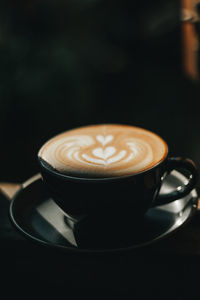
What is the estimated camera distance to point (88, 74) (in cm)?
265

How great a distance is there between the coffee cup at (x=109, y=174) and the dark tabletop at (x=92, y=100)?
0.08m

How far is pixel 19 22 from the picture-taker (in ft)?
7.50

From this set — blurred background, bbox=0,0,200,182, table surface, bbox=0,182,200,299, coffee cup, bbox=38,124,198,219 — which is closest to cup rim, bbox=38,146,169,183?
coffee cup, bbox=38,124,198,219

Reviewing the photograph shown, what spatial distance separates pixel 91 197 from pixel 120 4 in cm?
262

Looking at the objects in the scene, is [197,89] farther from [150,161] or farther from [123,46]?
[150,161]

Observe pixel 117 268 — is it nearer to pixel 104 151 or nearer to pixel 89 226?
pixel 89 226

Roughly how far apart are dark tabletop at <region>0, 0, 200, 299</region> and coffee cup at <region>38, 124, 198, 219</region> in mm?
76

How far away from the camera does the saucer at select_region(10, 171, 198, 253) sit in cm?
57

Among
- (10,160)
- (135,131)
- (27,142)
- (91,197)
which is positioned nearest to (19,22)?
(27,142)

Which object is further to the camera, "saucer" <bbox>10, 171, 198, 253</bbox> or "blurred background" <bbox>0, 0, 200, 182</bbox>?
"blurred background" <bbox>0, 0, 200, 182</bbox>

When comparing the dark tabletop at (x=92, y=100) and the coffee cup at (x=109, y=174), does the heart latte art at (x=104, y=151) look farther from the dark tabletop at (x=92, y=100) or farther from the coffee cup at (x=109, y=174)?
the dark tabletop at (x=92, y=100)

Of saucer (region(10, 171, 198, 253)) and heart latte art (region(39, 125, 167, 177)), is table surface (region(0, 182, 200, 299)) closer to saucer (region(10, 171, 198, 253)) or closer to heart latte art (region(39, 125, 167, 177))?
saucer (region(10, 171, 198, 253))

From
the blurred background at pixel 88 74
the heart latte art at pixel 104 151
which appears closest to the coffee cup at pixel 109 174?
the heart latte art at pixel 104 151

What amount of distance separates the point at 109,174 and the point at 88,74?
2160mm
